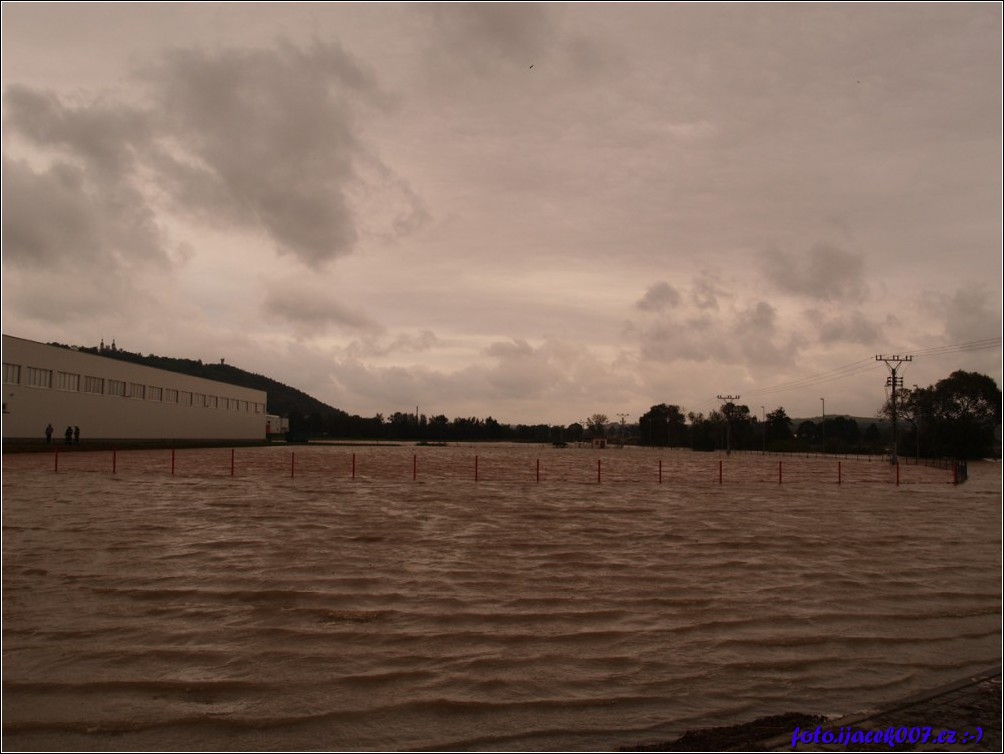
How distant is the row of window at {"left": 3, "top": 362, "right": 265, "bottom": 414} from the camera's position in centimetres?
4878

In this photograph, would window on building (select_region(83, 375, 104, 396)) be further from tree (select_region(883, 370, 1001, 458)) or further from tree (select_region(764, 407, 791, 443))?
tree (select_region(764, 407, 791, 443))

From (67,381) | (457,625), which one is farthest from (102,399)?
(457,625)

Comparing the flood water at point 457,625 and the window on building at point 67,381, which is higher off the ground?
the window on building at point 67,381

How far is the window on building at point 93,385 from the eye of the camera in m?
56.7

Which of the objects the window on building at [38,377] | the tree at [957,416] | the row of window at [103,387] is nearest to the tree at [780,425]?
the tree at [957,416]

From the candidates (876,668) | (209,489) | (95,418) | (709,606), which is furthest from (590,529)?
(95,418)

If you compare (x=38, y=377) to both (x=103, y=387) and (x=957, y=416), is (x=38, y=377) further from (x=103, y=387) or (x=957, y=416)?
(x=957, y=416)

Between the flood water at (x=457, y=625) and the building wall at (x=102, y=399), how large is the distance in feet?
110

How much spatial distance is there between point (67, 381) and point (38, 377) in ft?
12.8

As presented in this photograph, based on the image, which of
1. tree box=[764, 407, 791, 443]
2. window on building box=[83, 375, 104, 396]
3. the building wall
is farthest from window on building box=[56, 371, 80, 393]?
tree box=[764, 407, 791, 443]

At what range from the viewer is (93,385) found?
190ft

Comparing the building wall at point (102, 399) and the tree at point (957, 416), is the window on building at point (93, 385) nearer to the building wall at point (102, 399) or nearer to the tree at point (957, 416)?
the building wall at point (102, 399)

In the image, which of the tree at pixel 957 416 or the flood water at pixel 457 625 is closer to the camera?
the flood water at pixel 457 625

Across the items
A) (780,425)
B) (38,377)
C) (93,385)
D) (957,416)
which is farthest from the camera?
(780,425)
